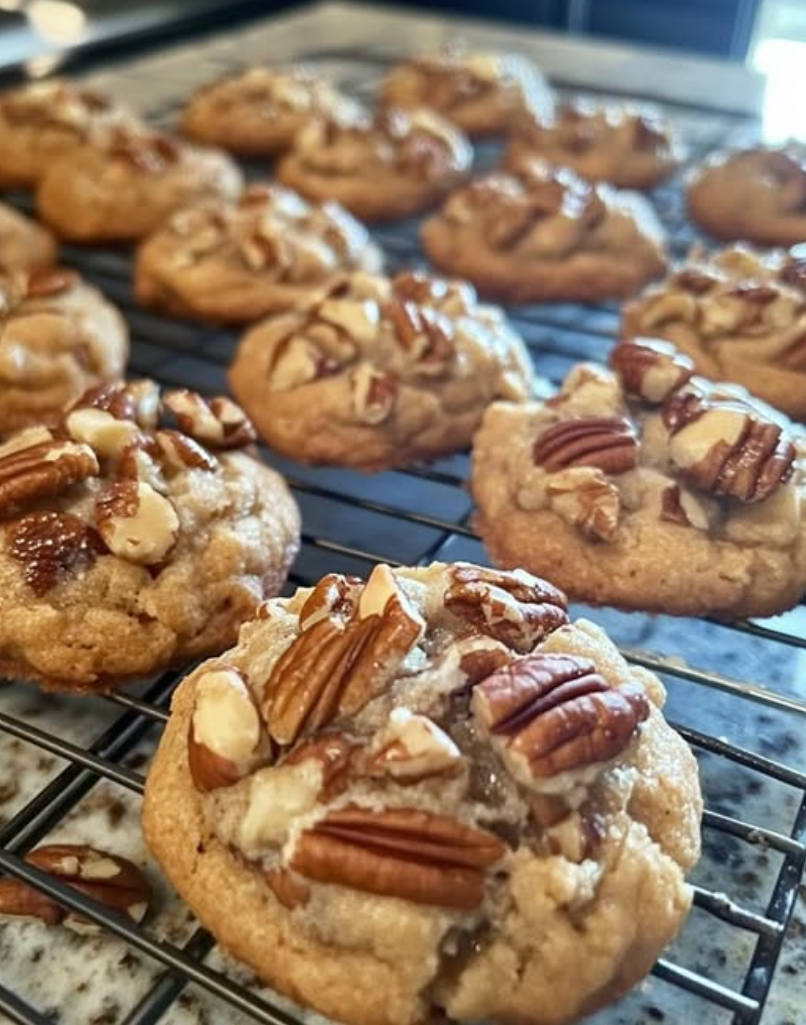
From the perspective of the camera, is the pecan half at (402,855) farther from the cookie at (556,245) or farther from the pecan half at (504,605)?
the cookie at (556,245)

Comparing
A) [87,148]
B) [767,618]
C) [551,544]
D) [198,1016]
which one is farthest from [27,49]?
[198,1016]

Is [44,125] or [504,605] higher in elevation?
[504,605]

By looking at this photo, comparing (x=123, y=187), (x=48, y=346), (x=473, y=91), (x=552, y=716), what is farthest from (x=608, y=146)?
(x=552, y=716)

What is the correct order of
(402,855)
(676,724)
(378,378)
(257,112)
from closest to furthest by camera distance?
1. (402,855)
2. (676,724)
3. (378,378)
4. (257,112)

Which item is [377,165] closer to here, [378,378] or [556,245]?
[556,245]

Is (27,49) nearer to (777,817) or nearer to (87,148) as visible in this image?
(87,148)

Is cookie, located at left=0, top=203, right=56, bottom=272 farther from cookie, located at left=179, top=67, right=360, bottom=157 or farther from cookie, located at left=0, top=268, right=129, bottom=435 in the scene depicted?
cookie, located at left=179, top=67, right=360, bottom=157
